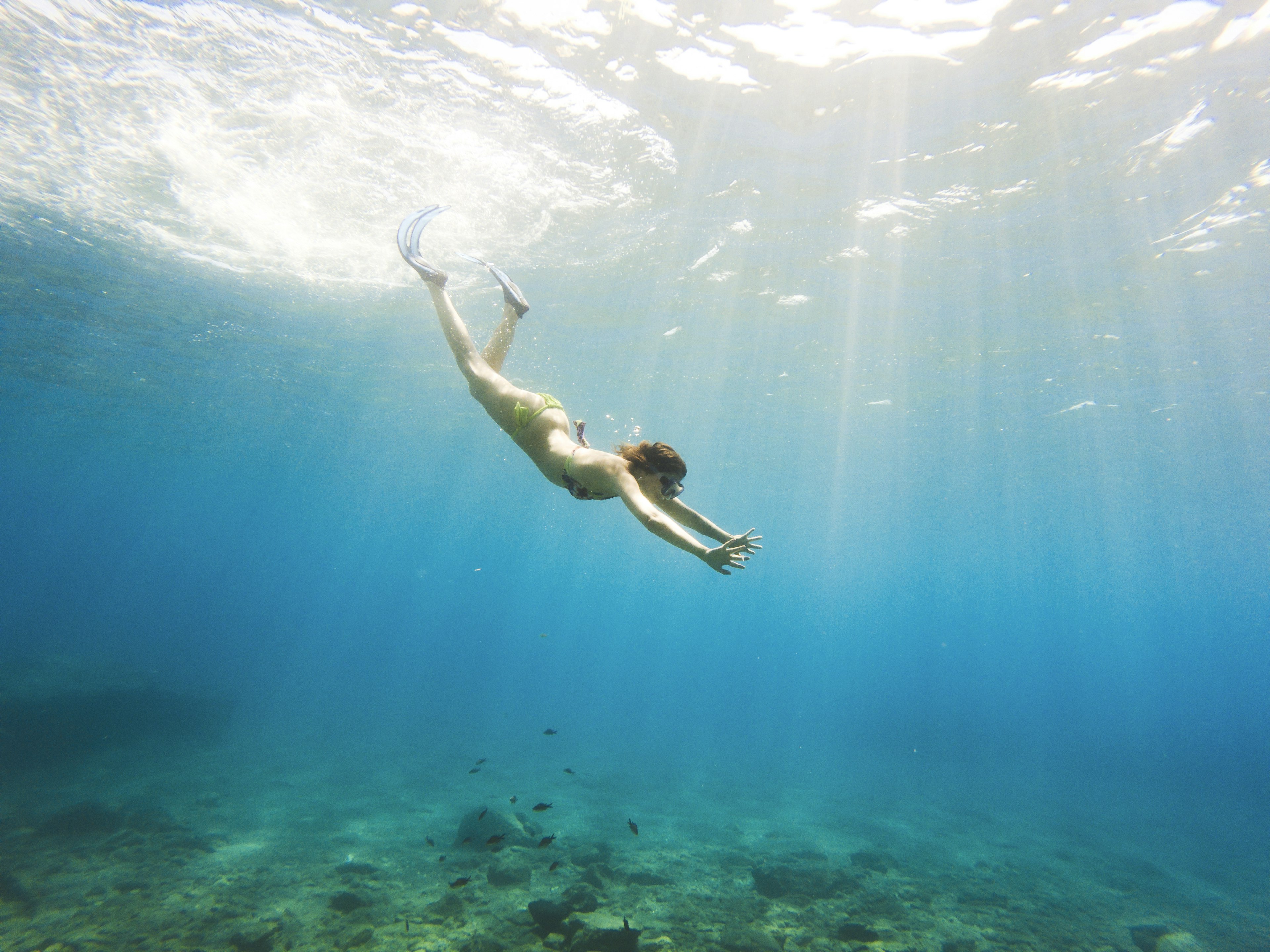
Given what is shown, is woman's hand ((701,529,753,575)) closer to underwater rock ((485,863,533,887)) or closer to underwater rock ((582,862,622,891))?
underwater rock ((582,862,622,891))

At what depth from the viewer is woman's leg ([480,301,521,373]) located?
581 cm

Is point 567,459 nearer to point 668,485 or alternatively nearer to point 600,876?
point 668,485

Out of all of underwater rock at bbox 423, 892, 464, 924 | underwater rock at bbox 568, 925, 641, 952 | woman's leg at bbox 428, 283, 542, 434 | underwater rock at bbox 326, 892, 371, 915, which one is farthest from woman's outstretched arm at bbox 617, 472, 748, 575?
underwater rock at bbox 326, 892, 371, 915

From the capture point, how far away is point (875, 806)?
21.9 meters

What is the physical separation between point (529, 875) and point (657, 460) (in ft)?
33.1

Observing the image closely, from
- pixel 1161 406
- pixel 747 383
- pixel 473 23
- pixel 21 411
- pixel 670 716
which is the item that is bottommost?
pixel 670 716

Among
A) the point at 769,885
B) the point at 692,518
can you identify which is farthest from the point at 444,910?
the point at 692,518

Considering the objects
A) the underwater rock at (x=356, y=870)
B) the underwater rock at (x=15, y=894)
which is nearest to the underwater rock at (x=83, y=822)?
the underwater rock at (x=15, y=894)

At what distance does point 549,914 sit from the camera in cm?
820

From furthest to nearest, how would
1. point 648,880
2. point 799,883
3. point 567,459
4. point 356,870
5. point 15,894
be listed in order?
1. point 799,883
2. point 648,880
3. point 356,870
4. point 15,894
5. point 567,459

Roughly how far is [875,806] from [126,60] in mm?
30325

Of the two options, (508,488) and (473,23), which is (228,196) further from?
(508,488)

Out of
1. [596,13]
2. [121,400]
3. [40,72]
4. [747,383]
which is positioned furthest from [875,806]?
[121,400]

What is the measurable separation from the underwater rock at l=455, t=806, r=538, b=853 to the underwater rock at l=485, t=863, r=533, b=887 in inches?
54.3
